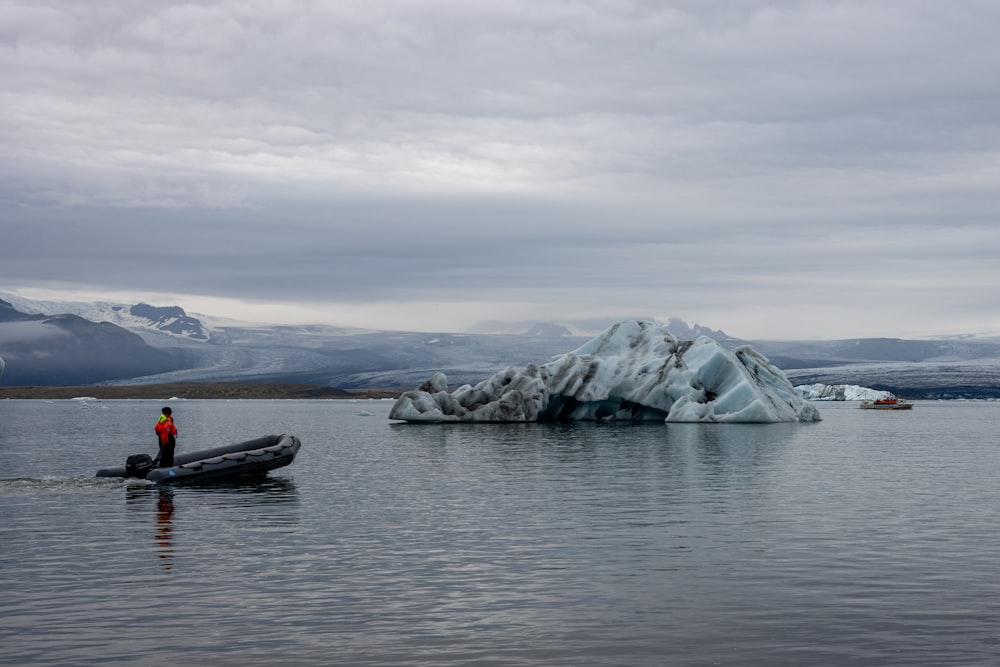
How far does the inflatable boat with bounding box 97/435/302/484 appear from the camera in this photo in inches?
1486

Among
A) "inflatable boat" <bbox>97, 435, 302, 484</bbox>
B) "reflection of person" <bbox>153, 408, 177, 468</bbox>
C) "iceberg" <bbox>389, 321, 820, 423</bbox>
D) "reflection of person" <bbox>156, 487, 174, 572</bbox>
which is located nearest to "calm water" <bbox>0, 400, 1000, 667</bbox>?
"reflection of person" <bbox>156, 487, 174, 572</bbox>

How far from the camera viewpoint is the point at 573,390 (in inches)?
3337

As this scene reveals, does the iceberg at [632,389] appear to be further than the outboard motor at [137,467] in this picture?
Yes

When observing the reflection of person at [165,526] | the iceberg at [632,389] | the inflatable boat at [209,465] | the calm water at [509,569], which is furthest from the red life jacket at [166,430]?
the iceberg at [632,389]

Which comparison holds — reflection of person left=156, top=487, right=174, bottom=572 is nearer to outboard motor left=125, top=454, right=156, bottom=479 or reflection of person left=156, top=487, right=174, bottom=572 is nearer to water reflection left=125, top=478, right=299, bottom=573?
water reflection left=125, top=478, right=299, bottom=573

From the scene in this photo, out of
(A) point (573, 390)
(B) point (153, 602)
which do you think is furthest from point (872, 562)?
(A) point (573, 390)

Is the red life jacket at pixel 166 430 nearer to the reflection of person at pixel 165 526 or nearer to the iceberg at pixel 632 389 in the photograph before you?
the reflection of person at pixel 165 526

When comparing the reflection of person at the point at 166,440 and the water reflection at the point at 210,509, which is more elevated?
the reflection of person at the point at 166,440

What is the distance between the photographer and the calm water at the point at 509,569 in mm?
14242

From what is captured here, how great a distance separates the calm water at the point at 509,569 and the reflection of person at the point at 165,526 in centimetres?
12

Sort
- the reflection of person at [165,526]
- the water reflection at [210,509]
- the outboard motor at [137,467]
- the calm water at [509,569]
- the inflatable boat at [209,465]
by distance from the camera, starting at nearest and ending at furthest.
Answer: the calm water at [509,569] < the reflection of person at [165,526] < the water reflection at [210,509] < the inflatable boat at [209,465] < the outboard motor at [137,467]

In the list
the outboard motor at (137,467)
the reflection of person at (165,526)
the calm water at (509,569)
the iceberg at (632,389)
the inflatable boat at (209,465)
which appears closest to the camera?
the calm water at (509,569)

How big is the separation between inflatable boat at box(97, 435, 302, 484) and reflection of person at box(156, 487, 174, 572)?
1.29 meters

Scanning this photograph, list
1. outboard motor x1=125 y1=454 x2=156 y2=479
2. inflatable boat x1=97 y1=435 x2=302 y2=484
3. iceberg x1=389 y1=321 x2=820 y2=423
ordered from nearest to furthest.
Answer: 1. inflatable boat x1=97 y1=435 x2=302 y2=484
2. outboard motor x1=125 y1=454 x2=156 y2=479
3. iceberg x1=389 y1=321 x2=820 y2=423
